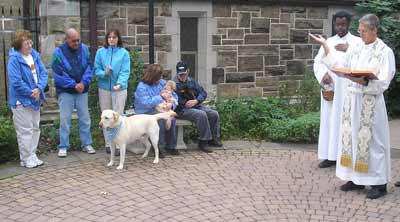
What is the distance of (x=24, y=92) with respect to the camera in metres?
6.86

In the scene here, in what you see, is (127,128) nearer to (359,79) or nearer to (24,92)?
(24,92)

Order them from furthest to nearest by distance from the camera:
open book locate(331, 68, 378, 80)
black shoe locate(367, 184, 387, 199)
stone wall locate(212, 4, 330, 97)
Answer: stone wall locate(212, 4, 330, 97), black shoe locate(367, 184, 387, 199), open book locate(331, 68, 378, 80)

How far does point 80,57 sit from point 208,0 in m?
3.63

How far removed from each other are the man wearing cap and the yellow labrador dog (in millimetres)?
437

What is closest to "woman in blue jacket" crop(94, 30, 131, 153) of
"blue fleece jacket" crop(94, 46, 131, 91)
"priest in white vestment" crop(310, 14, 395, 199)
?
"blue fleece jacket" crop(94, 46, 131, 91)

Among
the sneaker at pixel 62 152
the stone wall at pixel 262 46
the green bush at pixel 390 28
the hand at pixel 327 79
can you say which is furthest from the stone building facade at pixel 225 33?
the hand at pixel 327 79

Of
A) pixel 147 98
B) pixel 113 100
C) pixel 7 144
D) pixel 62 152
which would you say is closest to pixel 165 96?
pixel 147 98

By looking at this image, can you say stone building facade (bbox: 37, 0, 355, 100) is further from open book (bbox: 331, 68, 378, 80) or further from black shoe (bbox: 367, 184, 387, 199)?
black shoe (bbox: 367, 184, 387, 199)

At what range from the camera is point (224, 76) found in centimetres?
1079

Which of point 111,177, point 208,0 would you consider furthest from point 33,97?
point 208,0

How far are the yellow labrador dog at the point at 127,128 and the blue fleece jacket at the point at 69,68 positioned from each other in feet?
2.63

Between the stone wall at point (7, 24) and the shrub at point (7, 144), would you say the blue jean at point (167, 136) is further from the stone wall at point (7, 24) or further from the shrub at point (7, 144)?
the stone wall at point (7, 24)

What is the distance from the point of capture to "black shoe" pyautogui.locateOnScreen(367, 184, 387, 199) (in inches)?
236

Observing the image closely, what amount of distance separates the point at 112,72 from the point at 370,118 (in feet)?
11.7
